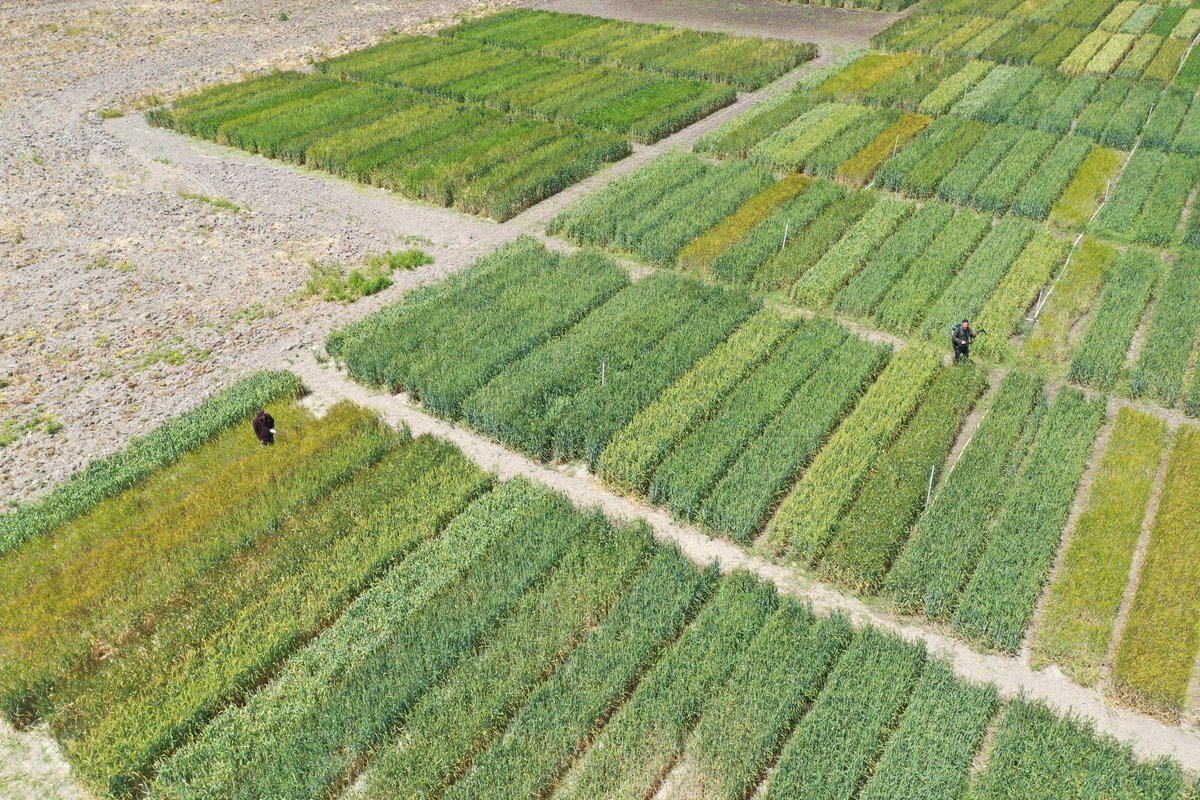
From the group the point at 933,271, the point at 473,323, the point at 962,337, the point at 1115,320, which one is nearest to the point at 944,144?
the point at 933,271

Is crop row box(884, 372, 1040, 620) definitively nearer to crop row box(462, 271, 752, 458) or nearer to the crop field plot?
crop row box(462, 271, 752, 458)

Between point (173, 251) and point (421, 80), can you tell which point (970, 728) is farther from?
point (421, 80)

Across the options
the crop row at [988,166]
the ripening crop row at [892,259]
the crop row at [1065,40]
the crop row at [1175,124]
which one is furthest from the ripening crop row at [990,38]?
the ripening crop row at [892,259]

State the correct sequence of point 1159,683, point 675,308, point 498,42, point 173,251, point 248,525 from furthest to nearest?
1. point 498,42
2. point 173,251
3. point 675,308
4. point 248,525
5. point 1159,683

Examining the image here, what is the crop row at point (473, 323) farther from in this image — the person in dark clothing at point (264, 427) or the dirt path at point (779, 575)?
the person in dark clothing at point (264, 427)

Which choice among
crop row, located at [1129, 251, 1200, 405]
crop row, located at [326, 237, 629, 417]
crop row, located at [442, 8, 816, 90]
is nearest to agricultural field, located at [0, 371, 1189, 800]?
crop row, located at [326, 237, 629, 417]

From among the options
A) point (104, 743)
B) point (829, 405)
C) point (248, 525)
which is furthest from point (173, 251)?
point (829, 405)
